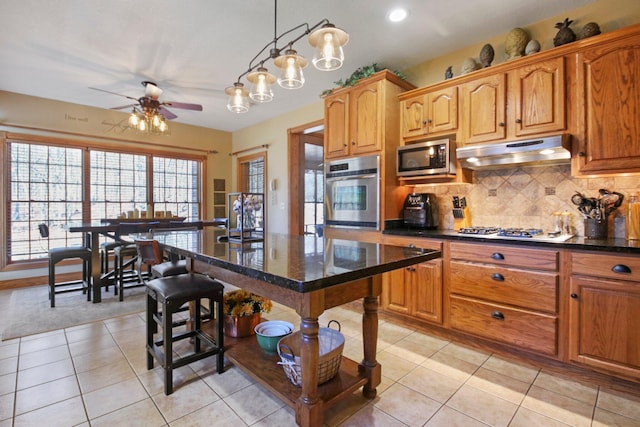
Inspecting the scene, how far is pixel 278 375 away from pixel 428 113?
2608 mm

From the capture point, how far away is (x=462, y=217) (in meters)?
2.97

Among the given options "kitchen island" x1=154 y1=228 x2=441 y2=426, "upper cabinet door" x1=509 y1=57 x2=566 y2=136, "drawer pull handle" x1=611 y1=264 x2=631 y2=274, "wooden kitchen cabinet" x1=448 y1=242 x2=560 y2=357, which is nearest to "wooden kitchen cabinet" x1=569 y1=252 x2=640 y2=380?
"drawer pull handle" x1=611 y1=264 x2=631 y2=274

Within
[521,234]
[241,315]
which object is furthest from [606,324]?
[241,315]

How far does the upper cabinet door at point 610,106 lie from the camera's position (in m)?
1.99

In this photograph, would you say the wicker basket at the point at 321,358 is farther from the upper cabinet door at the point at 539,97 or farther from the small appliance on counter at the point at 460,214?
the upper cabinet door at the point at 539,97

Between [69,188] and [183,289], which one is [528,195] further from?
[69,188]

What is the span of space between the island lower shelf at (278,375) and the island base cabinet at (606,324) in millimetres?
1455

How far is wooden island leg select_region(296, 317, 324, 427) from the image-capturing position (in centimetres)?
133

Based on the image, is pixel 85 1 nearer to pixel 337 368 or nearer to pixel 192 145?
pixel 337 368

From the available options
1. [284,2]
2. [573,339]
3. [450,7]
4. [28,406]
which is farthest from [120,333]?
[450,7]

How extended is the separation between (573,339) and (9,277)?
637cm

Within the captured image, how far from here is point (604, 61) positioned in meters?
2.08

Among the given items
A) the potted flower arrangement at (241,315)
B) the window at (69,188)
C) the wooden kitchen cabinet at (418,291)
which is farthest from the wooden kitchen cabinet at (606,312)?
the window at (69,188)

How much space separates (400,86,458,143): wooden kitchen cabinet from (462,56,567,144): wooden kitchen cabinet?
0.12m
